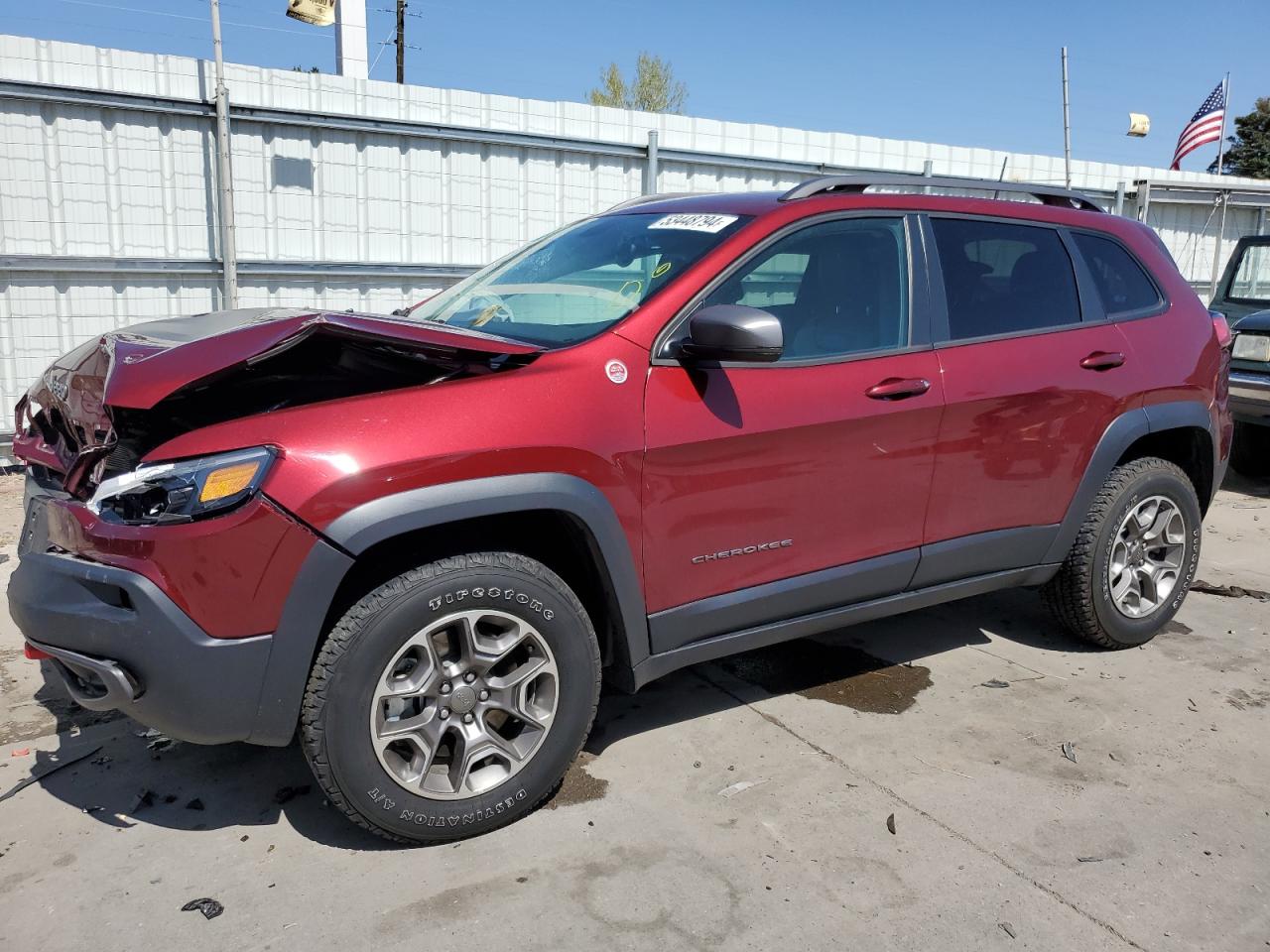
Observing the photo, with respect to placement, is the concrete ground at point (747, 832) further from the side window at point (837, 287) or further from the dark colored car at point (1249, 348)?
the dark colored car at point (1249, 348)

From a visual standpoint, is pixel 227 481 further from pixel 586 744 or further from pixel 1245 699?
pixel 1245 699

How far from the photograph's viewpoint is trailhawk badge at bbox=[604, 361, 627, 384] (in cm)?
292

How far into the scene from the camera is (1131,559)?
4.33 m

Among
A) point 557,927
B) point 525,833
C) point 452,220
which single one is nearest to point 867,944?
point 557,927

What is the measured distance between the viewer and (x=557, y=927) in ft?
8.24

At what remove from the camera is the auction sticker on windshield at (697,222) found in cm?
336

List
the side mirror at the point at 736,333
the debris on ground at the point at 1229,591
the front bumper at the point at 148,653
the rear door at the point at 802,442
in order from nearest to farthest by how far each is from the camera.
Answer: the front bumper at the point at 148,653
the side mirror at the point at 736,333
the rear door at the point at 802,442
the debris on ground at the point at 1229,591

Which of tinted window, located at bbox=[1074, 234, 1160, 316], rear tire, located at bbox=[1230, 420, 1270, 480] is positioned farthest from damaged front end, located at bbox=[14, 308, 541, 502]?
rear tire, located at bbox=[1230, 420, 1270, 480]

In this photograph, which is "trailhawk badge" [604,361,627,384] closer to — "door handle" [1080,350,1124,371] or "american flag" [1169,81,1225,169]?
"door handle" [1080,350,1124,371]

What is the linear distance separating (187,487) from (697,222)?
73.6 inches

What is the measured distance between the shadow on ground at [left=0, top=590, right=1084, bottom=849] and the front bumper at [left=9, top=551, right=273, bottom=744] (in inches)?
23.7

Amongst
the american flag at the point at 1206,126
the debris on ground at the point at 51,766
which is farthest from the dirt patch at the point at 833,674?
the american flag at the point at 1206,126

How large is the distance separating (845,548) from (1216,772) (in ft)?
4.68

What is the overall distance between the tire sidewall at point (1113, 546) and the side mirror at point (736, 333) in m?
2.01
